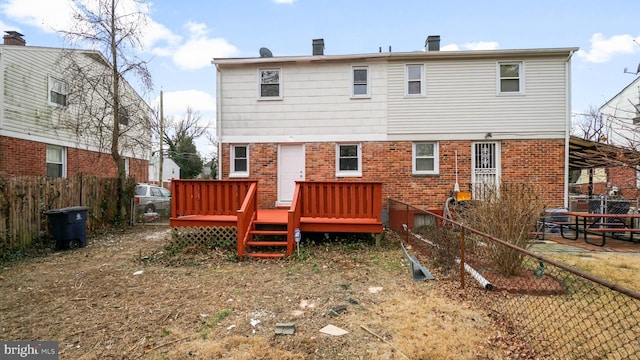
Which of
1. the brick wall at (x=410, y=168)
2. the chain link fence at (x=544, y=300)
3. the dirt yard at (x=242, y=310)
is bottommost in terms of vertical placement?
the dirt yard at (x=242, y=310)

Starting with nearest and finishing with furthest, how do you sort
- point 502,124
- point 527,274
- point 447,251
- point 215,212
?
point 527,274 → point 447,251 → point 215,212 → point 502,124

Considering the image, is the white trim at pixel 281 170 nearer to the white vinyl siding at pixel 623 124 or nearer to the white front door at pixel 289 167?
the white front door at pixel 289 167

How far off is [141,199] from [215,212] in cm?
765

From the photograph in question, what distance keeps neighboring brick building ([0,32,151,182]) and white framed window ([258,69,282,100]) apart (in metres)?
4.79

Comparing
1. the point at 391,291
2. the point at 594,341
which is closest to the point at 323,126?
the point at 391,291

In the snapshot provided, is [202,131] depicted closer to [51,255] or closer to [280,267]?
[51,255]

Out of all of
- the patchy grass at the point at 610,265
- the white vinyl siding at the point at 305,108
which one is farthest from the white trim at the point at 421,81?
the patchy grass at the point at 610,265

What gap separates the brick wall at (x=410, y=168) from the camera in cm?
988

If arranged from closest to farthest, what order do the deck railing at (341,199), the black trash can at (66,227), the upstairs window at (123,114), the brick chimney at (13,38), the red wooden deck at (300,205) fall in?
the red wooden deck at (300,205) → the deck railing at (341,199) → the black trash can at (66,227) → the upstairs window at (123,114) → the brick chimney at (13,38)

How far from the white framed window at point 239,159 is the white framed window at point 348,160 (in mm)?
3079

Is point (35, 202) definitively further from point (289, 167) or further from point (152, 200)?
point (289, 167)

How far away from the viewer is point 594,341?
316cm

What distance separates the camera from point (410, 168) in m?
10.2

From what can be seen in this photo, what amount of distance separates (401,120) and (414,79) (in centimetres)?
144
